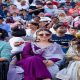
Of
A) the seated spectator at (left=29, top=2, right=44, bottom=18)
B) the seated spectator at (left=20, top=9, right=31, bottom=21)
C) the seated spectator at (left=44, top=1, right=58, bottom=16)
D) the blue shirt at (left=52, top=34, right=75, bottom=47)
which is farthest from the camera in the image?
the seated spectator at (left=44, top=1, right=58, bottom=16)

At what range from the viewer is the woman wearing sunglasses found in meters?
5.86

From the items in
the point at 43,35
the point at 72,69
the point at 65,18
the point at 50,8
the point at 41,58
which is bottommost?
the point at 65,18

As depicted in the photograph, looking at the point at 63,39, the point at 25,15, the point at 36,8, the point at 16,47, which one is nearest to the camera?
the point at 16,47

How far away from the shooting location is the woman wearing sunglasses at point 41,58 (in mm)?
5859

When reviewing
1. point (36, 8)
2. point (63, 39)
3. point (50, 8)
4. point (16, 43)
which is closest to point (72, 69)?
point (16, 43)

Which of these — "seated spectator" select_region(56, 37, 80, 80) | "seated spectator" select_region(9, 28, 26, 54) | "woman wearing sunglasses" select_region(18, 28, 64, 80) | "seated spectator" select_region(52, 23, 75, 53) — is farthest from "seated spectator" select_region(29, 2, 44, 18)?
"seated spectator" select_region(56, 37, 80, 80)

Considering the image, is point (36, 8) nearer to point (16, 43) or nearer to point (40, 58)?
point (16, 43)

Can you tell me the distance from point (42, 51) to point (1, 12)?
28.0 feet

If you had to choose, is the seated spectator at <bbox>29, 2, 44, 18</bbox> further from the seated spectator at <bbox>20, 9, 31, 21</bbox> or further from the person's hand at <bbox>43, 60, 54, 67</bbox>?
the person's hand at <bbox>43, 60, 54, 67</bbox>

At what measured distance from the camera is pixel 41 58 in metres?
6.23

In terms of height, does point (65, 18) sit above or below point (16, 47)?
below

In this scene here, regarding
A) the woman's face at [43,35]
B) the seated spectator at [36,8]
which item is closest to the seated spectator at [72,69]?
the woman's face at [43,35]

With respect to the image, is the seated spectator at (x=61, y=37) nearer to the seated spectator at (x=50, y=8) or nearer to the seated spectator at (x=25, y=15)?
the seated spectator at (x=25, y=15)

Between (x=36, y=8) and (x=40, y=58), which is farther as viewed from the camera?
(x=36, y=8)
